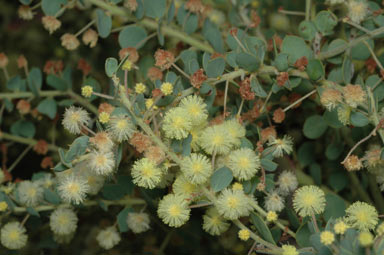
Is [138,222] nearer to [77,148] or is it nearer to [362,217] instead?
[77,148]

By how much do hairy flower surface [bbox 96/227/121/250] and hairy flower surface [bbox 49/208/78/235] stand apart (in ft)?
0.27

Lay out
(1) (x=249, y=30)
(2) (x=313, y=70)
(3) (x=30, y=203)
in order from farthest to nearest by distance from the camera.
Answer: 1. (1) (x=249, y=30)
2. (3) (x=30, y=203)
3. (2) (x=313, y=70)

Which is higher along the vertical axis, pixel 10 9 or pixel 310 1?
pixel 310 1

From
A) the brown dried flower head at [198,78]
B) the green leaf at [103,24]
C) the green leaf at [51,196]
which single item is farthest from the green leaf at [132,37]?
the green leaf at [51,196]

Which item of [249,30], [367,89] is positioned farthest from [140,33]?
[367,89]

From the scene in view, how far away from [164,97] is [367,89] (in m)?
0.36

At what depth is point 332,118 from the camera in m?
0.98

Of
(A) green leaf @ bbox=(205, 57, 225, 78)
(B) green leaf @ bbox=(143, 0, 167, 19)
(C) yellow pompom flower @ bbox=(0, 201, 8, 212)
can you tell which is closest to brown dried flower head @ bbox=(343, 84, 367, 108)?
(A) green leaf @ bbox=(205, 57, 225, 78)

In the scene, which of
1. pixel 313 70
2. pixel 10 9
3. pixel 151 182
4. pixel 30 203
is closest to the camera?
pixel 151 182

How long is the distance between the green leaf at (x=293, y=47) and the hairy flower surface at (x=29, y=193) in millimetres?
586

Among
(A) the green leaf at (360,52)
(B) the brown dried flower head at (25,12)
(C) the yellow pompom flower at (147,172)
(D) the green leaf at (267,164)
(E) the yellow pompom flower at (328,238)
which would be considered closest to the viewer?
(E) the yellow pompom flower at (328,238)

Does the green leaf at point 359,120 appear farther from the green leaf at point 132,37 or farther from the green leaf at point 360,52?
the green leaf at point 132,37

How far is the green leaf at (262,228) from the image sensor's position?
87 centimetres

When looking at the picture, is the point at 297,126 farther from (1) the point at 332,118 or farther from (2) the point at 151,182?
(2) the point at 151,182
